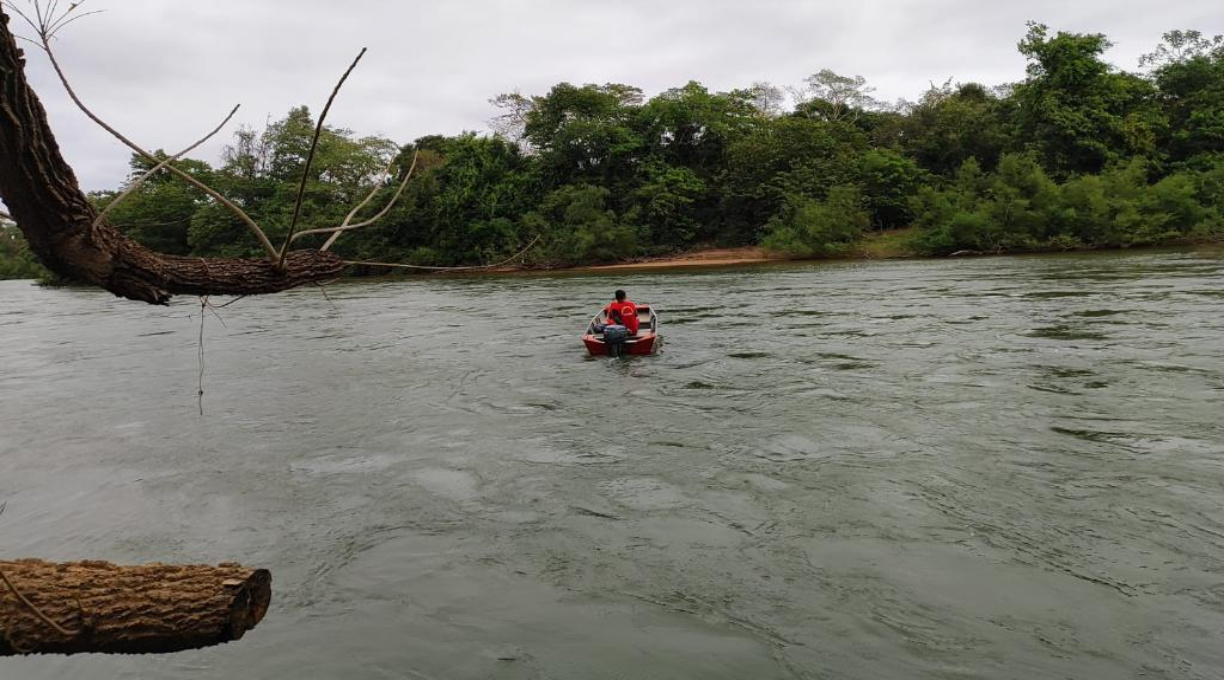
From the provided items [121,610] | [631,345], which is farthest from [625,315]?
[121,610]

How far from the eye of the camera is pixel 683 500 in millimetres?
6227

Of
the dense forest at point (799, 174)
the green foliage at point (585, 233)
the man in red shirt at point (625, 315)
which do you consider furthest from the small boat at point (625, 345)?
the green foliage at point (585, 233)

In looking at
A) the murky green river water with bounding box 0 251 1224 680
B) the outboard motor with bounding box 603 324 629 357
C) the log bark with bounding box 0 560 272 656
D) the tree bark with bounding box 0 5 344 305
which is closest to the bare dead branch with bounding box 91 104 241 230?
the tree bark with bounding box 0 5 344 305

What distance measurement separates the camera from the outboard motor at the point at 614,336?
11867mm

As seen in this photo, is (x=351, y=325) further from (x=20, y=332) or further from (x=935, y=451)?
(x=935, y=451)

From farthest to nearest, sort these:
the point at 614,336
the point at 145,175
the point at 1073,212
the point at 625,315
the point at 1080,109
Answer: the point at 1080,109 → the point at 1073,212 → the point at 625,315 → the point at 614,336 → the point at 145,175

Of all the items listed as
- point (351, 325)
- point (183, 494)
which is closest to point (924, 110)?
point (351, 325)

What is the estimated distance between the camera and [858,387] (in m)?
9.71

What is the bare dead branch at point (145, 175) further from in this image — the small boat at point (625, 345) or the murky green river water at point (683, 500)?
the small boat at point (625, 345)

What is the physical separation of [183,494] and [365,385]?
473cm

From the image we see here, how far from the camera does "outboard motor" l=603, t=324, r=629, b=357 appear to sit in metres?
11.9

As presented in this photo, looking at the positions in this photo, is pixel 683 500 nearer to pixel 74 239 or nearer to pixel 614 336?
pixel 74 239

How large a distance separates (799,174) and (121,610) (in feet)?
135

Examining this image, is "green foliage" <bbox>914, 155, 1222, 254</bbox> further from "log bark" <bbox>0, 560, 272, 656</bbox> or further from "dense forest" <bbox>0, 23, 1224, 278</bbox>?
"log bark" <bbox>0, 560, 272, 656</bbox>
